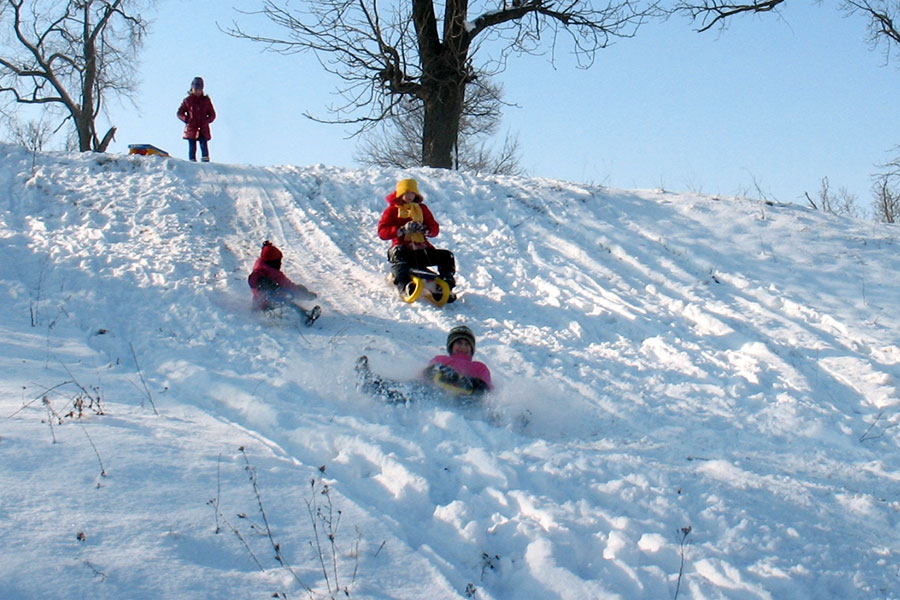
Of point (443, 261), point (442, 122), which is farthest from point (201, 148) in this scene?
point (443, 261)

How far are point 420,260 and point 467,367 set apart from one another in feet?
8.58

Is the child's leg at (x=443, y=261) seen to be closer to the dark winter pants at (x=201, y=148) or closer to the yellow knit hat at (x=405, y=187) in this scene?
the yellow knit hat at (x=405, y=187)

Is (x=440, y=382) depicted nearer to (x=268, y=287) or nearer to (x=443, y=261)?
(x=268, y=287)

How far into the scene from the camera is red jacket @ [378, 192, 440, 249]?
8508 millimetres

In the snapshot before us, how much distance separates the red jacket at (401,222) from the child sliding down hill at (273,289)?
133 centimetres

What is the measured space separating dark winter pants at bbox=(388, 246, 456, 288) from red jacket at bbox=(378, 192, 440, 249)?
0.14 metres

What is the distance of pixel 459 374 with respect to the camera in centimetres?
583

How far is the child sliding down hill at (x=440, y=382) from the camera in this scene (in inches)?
219

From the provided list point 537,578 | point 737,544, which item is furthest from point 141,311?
point 737,544

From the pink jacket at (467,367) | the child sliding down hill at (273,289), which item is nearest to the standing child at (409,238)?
the child sliding down hill at (273,289)

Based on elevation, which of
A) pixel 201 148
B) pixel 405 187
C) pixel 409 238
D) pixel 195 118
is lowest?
pixel 409 238

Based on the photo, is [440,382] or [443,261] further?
[443,261]

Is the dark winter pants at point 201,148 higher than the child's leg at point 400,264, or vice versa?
the dark winter pants at point 201,148

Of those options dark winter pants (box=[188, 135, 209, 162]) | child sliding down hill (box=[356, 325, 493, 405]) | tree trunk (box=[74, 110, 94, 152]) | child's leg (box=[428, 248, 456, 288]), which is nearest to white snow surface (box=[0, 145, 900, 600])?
child sliding down hill (box=[356, 325, 493, 405])
